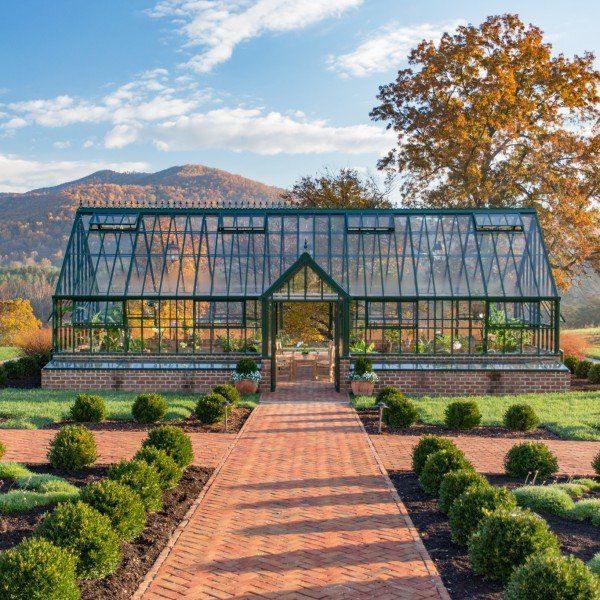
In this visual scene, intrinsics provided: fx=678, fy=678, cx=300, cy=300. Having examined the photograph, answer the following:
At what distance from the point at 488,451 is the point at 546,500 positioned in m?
3.67

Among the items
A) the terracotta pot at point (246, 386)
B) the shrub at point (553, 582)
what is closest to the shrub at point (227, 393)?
the terracotta pot at point (246, 386)

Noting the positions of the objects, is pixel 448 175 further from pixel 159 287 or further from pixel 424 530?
pixel 424 530

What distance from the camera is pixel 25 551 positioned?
5.71 metres

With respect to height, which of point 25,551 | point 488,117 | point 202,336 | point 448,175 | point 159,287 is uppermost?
point 488,117

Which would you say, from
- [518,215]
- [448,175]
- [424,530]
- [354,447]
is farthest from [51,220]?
[424,530]

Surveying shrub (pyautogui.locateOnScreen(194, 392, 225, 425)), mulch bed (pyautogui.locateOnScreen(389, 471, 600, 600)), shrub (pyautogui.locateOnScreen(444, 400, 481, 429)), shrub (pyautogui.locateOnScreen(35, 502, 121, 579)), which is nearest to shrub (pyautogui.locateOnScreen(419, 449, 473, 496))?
mulch bed (pyautogui.locateOnScreen(389, 471, 600, 600))

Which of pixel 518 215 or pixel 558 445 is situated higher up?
pixel 518 215

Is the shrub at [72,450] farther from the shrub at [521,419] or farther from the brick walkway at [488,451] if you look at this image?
the shrub at [521,419]

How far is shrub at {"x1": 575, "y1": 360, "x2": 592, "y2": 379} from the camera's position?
891 inches

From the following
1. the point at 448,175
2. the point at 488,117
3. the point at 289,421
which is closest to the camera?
the point at 289,421

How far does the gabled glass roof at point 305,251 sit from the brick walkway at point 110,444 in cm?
703

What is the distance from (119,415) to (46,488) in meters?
6.27

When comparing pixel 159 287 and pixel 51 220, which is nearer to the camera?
pixel 159 287

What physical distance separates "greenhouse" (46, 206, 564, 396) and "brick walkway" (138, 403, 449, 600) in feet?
26.2
